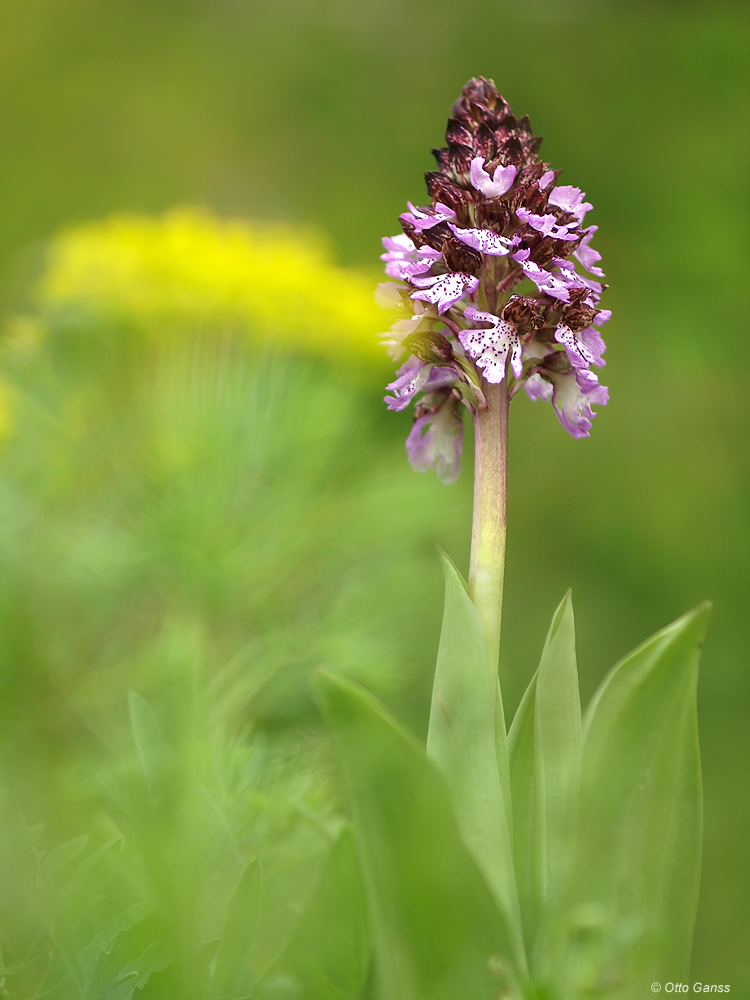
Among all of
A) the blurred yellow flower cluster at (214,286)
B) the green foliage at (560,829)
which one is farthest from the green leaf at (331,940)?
the blurred yellow flower cluster at (214,286)

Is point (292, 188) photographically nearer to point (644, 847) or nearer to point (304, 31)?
point (304, 31)

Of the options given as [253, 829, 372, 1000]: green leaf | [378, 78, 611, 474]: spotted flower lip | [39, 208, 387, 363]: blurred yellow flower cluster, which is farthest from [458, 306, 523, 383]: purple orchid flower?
[39, 208, 387, 363]: blurred yellow flower cluster

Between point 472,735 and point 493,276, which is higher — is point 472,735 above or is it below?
below

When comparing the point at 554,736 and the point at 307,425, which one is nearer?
the point at 554,736

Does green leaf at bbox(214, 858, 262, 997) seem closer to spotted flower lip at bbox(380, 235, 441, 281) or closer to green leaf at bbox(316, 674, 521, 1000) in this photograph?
green leaf at bbox(316, 674, 521, 1000)

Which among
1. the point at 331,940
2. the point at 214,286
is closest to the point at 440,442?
the point at 331,940

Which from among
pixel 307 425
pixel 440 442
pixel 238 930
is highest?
pixel 307 425

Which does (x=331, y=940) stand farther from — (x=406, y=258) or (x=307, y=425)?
(x=307, y=425)

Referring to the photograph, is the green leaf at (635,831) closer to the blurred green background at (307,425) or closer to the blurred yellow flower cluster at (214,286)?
the blurred green background at (307,425)
